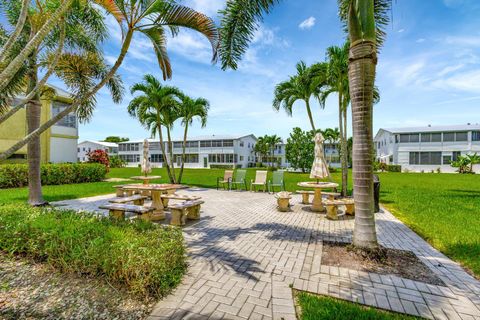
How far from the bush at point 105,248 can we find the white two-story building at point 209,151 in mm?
42329

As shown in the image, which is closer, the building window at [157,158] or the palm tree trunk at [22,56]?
the palm tree trunk at [22,56]

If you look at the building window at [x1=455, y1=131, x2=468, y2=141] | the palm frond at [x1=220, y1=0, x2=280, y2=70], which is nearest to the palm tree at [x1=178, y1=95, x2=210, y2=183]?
the palm frond at [x1=220, y1=0, x2=280, y2=70]

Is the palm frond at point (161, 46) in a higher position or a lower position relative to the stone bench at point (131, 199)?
higher

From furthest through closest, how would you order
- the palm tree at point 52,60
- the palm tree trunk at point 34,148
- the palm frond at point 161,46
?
1. the palm tree trunk at point 34,148
2. the palm tree at point 52,60
3. the palm frond at point 161,46

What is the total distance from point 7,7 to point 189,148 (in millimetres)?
43543

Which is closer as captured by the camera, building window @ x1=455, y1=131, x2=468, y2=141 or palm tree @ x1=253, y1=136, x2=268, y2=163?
building window @ x1=455, y1=131, x2=468, y2=141

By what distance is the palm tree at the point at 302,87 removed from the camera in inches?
472

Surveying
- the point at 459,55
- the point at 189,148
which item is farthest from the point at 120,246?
the point at 189,148

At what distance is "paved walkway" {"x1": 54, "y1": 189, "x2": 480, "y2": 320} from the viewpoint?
2.94 meters

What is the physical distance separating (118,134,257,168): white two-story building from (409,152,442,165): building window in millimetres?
29276

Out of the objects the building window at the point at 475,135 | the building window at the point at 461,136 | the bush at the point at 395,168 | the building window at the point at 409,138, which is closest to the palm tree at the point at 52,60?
the bush at the point at 395,168

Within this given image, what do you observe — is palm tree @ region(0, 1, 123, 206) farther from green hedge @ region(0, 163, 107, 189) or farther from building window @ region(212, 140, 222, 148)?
building window @ region(212, 140, 222, 148)

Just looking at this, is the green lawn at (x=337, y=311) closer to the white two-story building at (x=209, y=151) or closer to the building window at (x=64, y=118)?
the building window at (x=64, y=118)

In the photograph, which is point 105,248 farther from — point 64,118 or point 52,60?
point 64,118
